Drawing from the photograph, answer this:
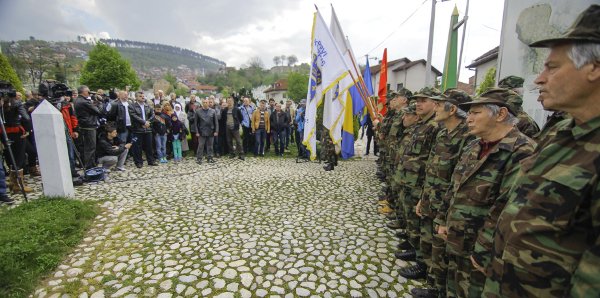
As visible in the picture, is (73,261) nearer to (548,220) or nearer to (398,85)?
(548,220)

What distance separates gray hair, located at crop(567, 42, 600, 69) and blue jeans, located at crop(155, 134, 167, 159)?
358 inches

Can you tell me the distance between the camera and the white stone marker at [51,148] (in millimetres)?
4984

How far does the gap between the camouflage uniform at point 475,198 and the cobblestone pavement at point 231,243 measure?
3.45 feet

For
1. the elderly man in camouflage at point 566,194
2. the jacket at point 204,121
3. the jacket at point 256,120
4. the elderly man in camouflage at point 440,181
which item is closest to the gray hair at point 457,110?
the elderly man in camouflage at point 440,181

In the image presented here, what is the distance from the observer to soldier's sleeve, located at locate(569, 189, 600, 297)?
1.01 metres

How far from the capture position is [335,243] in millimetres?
3932

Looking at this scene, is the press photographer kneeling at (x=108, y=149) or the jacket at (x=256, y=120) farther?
the jacket at (x=256, y=120)

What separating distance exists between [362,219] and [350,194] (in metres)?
1.33

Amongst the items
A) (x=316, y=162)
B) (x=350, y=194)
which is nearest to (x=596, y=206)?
(x=350, y=194)

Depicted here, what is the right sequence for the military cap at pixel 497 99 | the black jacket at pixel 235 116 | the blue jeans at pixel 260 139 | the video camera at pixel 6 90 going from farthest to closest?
the blue jeans at pixel 260 139 < the black jacket at pixel 235 116 < the video camera at pixel 6 90 < the military cap at pixel 497 99

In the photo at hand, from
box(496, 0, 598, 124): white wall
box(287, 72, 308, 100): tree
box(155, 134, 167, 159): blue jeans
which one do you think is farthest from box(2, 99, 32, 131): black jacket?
box(287, 72, 308, 100): tree

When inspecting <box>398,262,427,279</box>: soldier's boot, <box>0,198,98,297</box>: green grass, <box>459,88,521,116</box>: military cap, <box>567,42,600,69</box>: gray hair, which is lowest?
<box>398,262,427,279</box>: soldier's boot

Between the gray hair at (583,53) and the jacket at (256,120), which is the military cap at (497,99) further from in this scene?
the jacket at (256,120)

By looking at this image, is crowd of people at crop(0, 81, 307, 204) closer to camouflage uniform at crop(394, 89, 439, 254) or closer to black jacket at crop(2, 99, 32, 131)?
black jacket at crop(2, 99, 32, 131)
